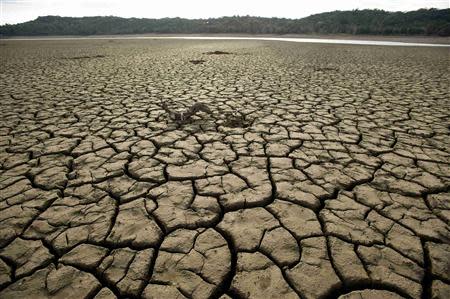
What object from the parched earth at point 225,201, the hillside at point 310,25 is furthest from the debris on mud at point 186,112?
the hillside at point 310,25

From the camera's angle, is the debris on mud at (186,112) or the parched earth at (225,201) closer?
the parched earth at (225,201)

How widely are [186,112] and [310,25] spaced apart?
154 feet

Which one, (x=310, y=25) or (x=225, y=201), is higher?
(x=310, y=25)

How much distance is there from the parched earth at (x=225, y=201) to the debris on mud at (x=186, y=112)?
3.0 inches

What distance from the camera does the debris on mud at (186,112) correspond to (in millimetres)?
3645

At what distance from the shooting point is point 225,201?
1.98 meters

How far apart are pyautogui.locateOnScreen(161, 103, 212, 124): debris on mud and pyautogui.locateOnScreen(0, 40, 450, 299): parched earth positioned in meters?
0.08

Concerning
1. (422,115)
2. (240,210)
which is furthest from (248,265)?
(422,115)

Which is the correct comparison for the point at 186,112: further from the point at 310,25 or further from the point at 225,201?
the point at 310,25

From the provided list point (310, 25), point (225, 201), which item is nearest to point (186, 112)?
point (225, 201)

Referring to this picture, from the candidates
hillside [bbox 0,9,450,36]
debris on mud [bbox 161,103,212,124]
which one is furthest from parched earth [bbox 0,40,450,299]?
hillside [bbox 0,9,450,36]

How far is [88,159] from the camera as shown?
2.58m

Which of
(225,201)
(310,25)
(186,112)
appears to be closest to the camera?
(225,201)

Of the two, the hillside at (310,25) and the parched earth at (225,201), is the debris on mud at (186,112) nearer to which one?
the parched earth at (225,201)
